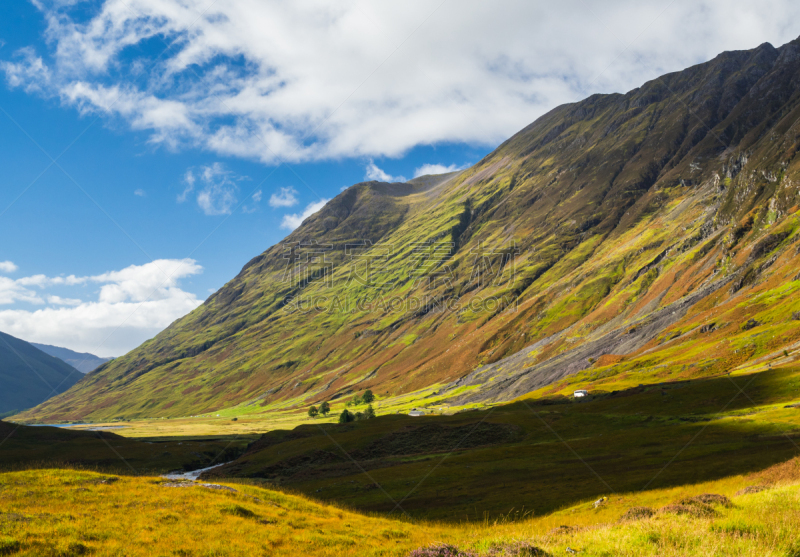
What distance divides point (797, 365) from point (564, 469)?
2589 inches

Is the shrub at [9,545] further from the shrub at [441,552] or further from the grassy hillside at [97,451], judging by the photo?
the grassy hillside at [97,451]

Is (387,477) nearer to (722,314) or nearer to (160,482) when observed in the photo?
(160,482)

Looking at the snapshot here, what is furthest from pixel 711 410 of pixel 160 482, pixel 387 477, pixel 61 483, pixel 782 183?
pixel 782 183

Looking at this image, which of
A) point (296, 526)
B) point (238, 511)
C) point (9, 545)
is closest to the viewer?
point (9, 545)

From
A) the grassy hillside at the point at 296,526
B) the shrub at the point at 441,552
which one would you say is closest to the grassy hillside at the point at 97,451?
the grassy hillside at the point at 296,526

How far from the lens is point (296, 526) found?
23.0 metres

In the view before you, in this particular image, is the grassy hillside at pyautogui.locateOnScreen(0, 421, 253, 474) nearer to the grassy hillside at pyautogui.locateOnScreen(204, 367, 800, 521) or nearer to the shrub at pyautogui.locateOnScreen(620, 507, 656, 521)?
the grassy hillside at pyautogui.locateOnScreen(204, 367, 800, 521)

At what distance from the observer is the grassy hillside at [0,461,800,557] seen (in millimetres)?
14633

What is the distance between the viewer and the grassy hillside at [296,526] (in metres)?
14.6

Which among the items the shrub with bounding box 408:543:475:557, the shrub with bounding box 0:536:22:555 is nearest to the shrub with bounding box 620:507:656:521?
the shrub with bounding box 408:543:475:557

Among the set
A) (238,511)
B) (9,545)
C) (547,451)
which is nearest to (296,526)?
(238,511)

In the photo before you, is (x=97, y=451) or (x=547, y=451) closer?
(x=547, y=451)

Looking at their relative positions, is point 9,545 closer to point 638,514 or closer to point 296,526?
point 296,526

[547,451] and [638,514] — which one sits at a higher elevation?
[638,514]
